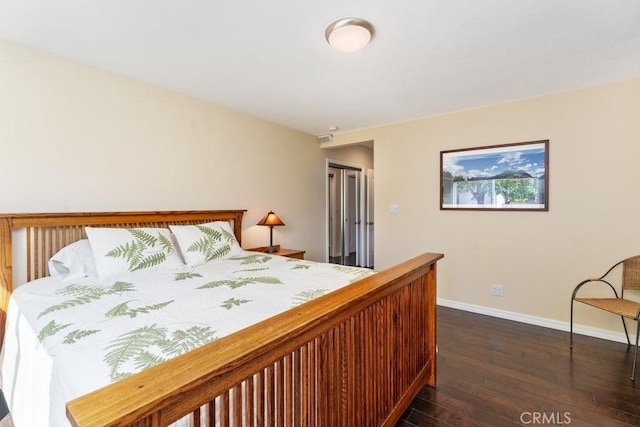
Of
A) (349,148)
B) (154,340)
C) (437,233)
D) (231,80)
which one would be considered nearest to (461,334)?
(437,233)

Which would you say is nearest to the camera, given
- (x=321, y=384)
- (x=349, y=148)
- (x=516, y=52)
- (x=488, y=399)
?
(x=321, y=384)

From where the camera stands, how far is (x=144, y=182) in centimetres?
277

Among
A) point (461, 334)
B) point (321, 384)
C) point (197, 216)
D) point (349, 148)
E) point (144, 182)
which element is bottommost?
point (461, 334)

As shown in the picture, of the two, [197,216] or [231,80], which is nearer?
[231,80]

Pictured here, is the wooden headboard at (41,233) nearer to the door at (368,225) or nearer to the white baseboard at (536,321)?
the white baseboard at (536,321)

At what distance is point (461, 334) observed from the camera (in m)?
2.79

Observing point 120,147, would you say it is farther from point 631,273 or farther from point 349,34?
point 631,273

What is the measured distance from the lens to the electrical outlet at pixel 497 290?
324cm

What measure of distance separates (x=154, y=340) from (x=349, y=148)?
15.7 feet

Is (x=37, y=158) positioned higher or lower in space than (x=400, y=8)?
lower

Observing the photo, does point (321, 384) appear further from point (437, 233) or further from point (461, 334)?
point (437, 233)

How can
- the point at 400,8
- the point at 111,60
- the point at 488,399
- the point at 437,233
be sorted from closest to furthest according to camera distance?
1. the point at 400,8
2. the point at 488,399
3. the point at 111,60
4. the point at 437,233

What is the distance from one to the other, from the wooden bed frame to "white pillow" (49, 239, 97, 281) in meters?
0.12

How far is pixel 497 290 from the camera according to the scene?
3268 mm
